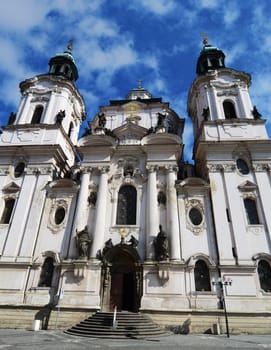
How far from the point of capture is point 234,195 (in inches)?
661

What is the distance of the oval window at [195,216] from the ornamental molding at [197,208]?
15cm

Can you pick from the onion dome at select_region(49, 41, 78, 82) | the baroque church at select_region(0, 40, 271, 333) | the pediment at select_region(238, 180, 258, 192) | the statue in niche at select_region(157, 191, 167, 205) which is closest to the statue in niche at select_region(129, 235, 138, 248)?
the baroque church at select_region(0, 40, 271, 333)

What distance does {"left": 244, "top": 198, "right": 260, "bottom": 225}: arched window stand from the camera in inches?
637

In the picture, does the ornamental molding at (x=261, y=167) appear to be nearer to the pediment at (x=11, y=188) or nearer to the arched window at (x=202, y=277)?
the arched window at (x=202, y=277)

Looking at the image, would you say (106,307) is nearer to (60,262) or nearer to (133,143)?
(60,262)

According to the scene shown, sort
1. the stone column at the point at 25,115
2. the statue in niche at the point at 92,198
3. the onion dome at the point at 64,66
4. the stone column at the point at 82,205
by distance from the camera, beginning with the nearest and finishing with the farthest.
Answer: the stone column at the point at 82,205, the statue in niche at the point at 92,198, the stone column at the point at 25,115, the onion dome at the point at 64,66

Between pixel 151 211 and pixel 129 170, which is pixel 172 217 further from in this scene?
pixel 129 170

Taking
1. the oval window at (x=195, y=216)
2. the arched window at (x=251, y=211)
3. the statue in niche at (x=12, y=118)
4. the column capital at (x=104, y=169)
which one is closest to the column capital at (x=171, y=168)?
the oval window at (x=195, y=216)

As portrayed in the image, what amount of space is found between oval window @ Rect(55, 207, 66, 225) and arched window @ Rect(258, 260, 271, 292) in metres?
12.9

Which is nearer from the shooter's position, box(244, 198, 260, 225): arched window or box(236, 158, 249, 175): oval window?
box(244, 198, 260, 225): arched window

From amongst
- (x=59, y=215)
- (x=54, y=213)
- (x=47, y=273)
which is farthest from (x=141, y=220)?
(x=47, y=273)

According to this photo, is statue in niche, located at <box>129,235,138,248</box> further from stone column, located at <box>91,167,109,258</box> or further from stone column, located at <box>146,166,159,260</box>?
stone column, located at <box>91,167,109,258</box>

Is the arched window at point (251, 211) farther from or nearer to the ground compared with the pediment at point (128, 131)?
nearer to the ground

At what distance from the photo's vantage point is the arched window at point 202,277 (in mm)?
14500
